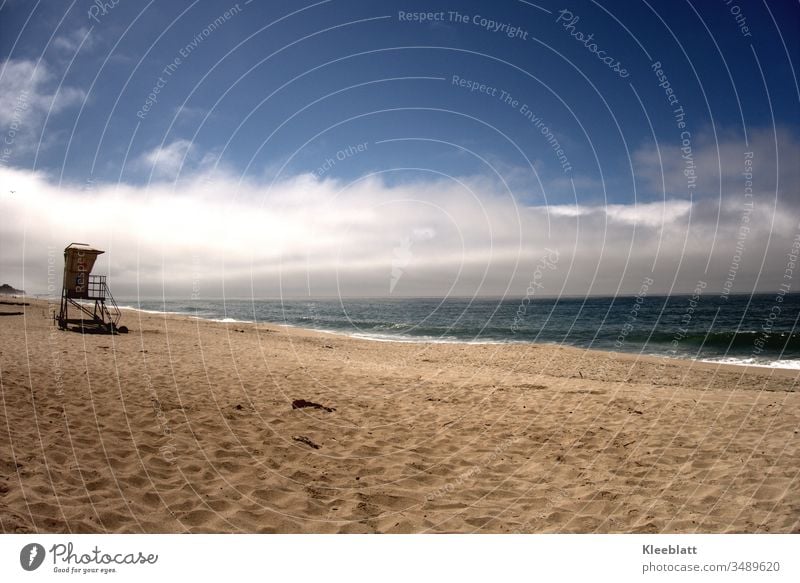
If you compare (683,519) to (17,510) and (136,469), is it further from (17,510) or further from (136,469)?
(17,510)

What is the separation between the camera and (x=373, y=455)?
632 centimetres

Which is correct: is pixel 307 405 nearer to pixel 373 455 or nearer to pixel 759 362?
pixel 373 455

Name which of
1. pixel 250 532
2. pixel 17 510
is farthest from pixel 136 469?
pixel 250 532

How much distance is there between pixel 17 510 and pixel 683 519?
7325 millimetres

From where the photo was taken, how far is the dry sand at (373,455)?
4531 mm

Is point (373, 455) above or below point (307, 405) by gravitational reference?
below

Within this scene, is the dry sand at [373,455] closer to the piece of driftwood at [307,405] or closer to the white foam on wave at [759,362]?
the piece of driftwood at [307,405]

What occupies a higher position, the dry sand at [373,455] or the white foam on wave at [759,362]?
the dry sand at [373,455]
